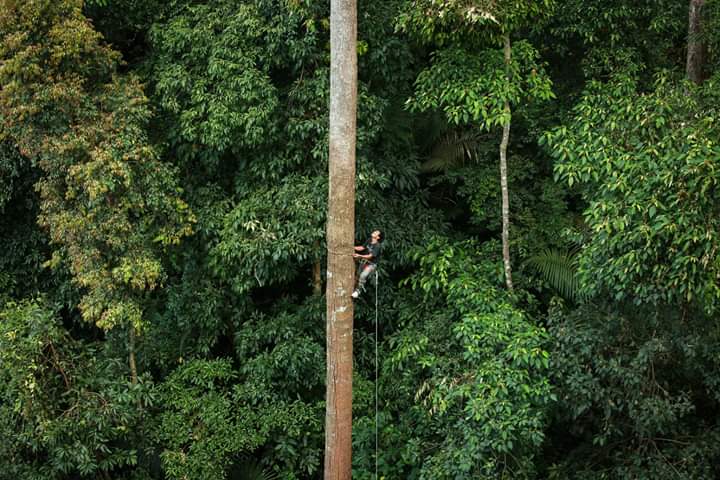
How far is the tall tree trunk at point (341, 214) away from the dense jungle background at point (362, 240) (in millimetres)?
1416

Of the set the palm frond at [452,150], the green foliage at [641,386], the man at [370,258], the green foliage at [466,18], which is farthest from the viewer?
the palm frond at [452,150]

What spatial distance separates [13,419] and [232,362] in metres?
3.05

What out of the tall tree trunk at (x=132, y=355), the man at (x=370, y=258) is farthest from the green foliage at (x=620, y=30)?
the tall tree trunk at (x=132, y=355)

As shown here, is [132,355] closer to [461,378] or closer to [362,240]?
[362,240]

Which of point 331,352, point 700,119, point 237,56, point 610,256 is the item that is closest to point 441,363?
point 331,352

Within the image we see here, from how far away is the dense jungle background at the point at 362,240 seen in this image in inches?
369

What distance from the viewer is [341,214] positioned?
872 centimetres

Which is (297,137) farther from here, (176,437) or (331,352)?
(176,437)

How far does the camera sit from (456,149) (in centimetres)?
1240

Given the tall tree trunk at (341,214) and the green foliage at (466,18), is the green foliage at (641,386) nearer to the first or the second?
the tall tree trunk at (341,214)

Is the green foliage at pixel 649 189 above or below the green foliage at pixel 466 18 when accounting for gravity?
below

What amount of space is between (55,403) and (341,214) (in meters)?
4.77

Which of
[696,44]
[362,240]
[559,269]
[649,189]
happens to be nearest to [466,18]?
[649,189]

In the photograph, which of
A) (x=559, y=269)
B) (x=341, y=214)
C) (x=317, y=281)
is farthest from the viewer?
(x=317, y=281)
